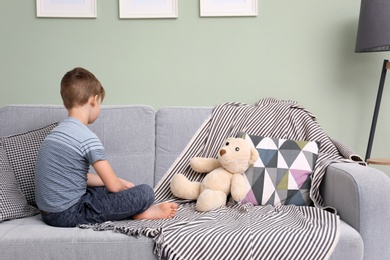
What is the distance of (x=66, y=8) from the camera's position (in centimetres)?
245

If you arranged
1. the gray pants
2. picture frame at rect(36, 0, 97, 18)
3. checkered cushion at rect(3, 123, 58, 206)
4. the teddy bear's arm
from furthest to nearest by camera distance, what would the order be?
picture frame at rect(36, 0, 97, 18) → the teddy bear's arm → checkered cushion at rect(3, 123, 58, 206) → the gray pants

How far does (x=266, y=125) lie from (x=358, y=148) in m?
0.76

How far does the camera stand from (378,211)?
62.5 inches

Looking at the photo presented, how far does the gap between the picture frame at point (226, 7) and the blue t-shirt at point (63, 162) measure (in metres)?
1.12

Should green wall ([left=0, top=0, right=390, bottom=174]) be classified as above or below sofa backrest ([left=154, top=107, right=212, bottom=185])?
above

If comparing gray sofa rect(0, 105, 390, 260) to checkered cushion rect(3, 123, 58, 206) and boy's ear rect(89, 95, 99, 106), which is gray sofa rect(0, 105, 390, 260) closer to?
checkered cushion rect(3, 123, 58, 206)

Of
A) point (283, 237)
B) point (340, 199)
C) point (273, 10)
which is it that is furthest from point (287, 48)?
point (283, 237)

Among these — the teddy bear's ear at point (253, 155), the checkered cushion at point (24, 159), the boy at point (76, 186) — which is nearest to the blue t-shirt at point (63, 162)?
the boy at point (76, 186)

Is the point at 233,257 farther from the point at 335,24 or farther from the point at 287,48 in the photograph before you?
the point at 335,24

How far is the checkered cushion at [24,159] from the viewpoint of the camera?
1912 millimetres

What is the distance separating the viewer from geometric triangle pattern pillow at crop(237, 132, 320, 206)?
1.94m

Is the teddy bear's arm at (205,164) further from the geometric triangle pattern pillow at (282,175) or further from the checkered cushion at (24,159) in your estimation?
the checkered cushion at (24,159)

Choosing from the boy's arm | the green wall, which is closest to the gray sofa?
the boy's arm

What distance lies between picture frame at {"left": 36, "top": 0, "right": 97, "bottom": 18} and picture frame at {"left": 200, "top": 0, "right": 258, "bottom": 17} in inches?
24.1
